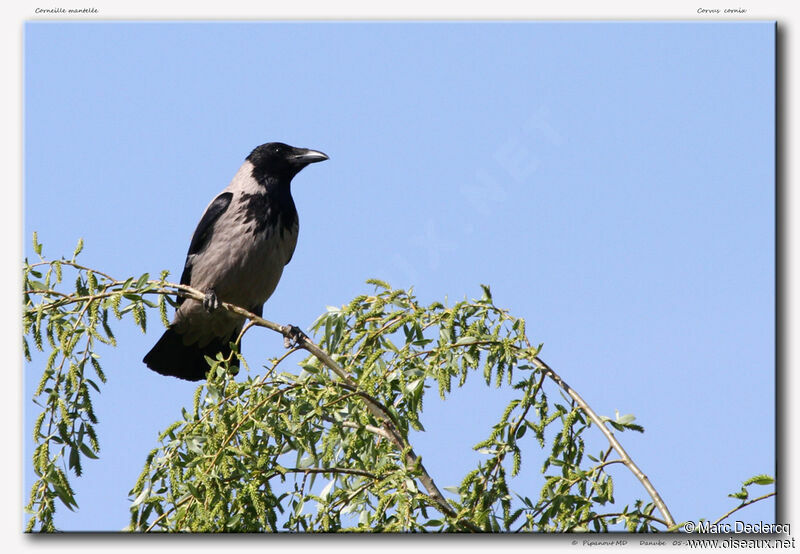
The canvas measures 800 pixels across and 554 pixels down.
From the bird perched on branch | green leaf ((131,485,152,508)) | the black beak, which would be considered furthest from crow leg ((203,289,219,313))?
green leaf ((131,485,152,508))

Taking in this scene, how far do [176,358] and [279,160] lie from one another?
1341 millimetres

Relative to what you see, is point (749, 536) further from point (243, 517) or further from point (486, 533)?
point (243, 517)

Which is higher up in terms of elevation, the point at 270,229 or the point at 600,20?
the point at 600,20

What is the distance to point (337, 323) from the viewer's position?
3.11m

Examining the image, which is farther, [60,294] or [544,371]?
[60,294]

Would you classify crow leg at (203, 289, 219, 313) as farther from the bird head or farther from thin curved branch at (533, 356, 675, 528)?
thin curved branch at (533, 356, 675, 528)

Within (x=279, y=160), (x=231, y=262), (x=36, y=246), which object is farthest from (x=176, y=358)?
(x=36, y=246)

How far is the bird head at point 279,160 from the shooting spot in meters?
5.40

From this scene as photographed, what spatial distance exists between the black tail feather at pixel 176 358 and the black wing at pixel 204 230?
0.26 meters

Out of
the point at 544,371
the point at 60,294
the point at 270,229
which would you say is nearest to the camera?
the point at 544,371

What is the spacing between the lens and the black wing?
503cm

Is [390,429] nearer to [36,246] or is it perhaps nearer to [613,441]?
[613,441]
